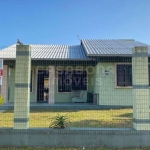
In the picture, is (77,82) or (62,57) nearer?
(62,57)


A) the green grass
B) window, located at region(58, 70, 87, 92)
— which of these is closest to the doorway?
window, located at region(58, 70, 87, 92)

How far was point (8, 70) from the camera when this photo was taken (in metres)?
13.6

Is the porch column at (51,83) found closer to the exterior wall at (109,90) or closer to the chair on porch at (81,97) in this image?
the chair on porch at (81,97)

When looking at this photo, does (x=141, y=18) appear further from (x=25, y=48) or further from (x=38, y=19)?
(x=25, y=48)

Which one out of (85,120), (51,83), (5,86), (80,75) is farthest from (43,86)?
(85,120)

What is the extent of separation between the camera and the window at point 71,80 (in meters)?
14.3

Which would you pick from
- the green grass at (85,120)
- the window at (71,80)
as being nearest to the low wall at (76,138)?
the green grass at (85,120)

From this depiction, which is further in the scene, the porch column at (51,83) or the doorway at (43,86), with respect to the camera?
the doorway at (43,86)

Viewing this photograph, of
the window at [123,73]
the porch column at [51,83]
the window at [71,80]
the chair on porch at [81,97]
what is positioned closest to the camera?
the window at [123,73]

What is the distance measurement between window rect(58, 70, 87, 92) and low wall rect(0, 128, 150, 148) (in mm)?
8750

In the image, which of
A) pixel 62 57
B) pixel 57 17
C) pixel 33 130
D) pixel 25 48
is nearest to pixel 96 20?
pixel 57 17

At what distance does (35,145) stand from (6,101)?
7761 millimetres

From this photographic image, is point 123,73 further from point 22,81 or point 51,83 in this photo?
point 22,81

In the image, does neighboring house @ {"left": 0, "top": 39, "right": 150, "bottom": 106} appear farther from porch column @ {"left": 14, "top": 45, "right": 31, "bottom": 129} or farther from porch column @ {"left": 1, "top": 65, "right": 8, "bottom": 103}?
porch column @ {"left": 14, "top": 45, "right": 31, "bottom": 129}
